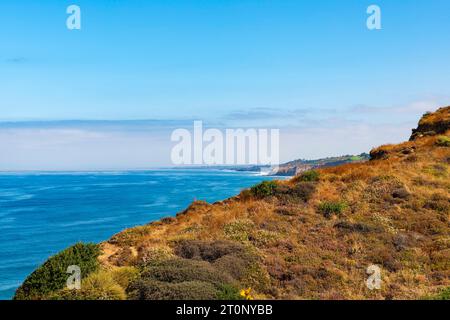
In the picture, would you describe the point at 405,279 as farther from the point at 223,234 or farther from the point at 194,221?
the point at 194,221

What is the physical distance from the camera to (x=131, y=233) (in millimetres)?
21594

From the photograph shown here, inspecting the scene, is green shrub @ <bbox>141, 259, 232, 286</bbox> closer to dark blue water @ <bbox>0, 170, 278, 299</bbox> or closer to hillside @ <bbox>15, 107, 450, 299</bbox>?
hillside @ <bbox>15, 107, 450, 299</bbox>

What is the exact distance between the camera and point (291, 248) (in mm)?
16953

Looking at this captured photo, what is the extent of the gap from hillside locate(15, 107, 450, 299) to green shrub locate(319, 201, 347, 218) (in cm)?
6

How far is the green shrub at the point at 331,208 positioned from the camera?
853 inches

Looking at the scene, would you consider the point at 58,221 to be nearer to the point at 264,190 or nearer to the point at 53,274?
the point at 264,190

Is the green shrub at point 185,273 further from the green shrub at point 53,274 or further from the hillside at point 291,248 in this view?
the green shrub at point 53,274

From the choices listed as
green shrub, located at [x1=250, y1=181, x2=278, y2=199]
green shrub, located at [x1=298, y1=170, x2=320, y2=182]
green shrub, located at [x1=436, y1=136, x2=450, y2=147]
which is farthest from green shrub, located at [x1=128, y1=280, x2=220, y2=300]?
green shrub, located at [x1=436, y1=136, x2=450, y2=147]

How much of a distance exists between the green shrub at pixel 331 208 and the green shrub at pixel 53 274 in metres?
12.7

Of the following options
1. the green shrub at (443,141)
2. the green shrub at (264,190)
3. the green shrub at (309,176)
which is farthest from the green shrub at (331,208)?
the green shrub at (443,141)

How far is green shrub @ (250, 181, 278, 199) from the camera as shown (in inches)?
1007

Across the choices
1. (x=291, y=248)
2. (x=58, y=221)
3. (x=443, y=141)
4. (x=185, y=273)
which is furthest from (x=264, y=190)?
(x=58, y=221)

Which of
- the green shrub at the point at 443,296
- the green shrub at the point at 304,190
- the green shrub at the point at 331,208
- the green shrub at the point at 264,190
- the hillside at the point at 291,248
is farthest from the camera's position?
the green shrub at the point at 264,190

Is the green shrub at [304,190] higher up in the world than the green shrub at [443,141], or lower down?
lower down
